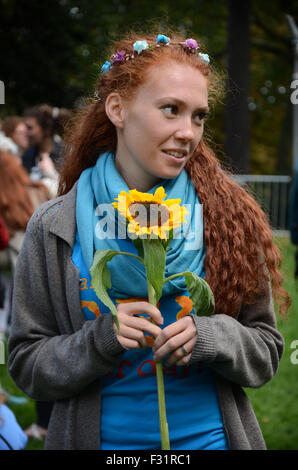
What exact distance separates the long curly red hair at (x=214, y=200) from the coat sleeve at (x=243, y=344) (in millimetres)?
52

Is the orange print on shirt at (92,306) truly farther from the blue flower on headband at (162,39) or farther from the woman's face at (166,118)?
the blue flower on headband at (162,39)

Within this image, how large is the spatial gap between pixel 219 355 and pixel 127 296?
0.30 meters

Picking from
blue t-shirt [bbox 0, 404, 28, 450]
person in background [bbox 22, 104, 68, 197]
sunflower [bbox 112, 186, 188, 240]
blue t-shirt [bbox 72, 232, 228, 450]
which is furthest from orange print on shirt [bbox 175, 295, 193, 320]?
person in background [bbox 22, 104, 68, 197]

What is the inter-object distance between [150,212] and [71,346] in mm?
478

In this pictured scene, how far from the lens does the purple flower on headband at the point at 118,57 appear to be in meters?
2.03

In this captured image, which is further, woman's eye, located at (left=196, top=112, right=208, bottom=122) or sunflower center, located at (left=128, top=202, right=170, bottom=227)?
woman's eye, located at (left=196, top=112, right=208, bottom=122)

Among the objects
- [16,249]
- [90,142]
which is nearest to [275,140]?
[16,249]

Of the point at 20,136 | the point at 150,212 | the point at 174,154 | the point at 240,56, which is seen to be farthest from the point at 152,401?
the point at 240,56

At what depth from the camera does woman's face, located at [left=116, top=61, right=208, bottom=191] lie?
1821 millimetres

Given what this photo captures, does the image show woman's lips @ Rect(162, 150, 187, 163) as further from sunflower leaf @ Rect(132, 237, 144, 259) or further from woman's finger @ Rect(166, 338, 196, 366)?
woman's finger @ Rect(166, 338, 196, 366)

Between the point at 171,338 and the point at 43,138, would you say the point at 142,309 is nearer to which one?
the point at 171,338

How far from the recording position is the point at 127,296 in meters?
1.86

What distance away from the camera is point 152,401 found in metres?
1.87

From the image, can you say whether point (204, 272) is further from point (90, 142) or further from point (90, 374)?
point (90, 142)
